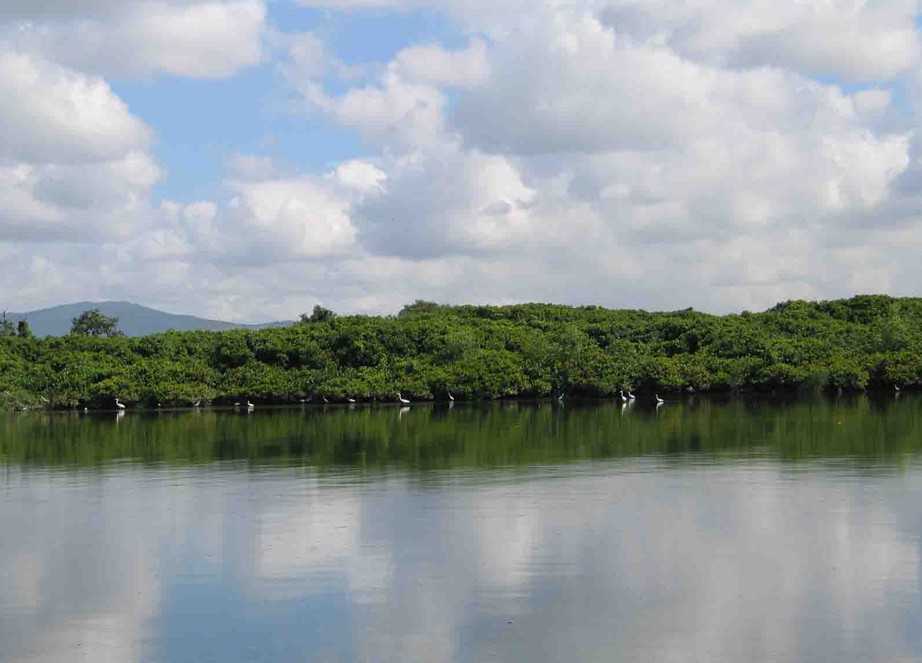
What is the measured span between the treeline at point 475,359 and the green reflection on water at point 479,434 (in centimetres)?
827

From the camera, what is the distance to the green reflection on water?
3042 centimetres

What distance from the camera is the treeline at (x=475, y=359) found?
65.2 meters

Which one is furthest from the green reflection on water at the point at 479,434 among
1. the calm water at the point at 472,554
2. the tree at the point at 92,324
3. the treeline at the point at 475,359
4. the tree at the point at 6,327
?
the tree at the point at 92,324

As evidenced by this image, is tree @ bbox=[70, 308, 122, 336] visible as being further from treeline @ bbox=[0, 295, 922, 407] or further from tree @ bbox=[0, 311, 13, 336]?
treeline @ bbox=[0, 295, 922, 407]

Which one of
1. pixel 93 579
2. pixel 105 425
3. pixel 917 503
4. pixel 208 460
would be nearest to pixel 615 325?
pixel 105 425

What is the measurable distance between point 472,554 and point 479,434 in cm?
2212

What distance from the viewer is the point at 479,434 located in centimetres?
3838

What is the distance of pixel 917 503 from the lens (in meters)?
19.7

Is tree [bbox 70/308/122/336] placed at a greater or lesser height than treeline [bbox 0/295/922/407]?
greater

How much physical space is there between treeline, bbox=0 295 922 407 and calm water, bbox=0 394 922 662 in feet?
108

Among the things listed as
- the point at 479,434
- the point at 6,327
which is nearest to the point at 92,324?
the point at 6,327

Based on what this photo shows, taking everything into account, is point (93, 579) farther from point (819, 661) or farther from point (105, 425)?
point (105, 425)

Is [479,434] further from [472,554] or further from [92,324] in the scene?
[92,324]

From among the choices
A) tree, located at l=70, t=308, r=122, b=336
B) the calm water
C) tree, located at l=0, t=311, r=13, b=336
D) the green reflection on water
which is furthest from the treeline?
the calm water
